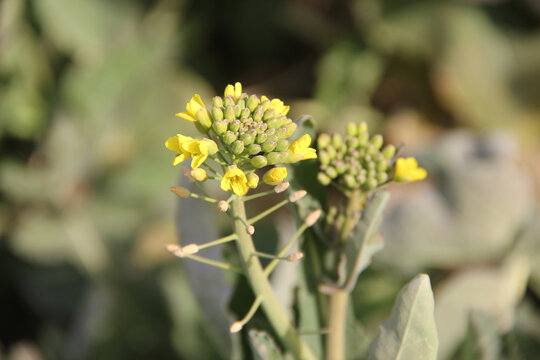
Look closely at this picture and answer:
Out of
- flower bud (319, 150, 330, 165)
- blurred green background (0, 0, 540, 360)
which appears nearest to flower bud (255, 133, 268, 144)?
flower bud (319, 150, 330, 165)

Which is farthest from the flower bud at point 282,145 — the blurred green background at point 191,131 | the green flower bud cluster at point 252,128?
the blurred green background at point 191,131

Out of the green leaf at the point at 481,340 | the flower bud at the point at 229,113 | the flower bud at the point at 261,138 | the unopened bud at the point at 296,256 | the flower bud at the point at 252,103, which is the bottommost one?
the green leaf at the point at 481,340

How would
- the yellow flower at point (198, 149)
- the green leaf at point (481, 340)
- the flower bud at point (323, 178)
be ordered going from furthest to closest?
the green leaf at point (481, 340)
the flower bud at point (323, 178)
the yellow flower at point (198, 149)

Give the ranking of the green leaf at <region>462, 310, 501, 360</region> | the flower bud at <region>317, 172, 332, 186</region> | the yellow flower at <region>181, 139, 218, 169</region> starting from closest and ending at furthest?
1. the yellow flower at <region>181, 139, 218, 169</region>
2. the flower bud at <region>317, 172, 332, 186</region>
3. the green leaf at <region>462, 310, 501, 360</region>

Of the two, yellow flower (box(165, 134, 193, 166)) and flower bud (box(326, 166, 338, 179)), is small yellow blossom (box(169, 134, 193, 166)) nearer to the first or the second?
yellow flower (box(165, 134, 193, 166))

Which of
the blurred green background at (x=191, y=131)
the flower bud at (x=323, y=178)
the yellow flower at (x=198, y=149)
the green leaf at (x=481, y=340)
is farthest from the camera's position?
the blurred green background at (x=191, y=131)

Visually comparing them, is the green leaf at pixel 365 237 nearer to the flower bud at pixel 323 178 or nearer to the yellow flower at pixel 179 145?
the flower bud at pixel 323 178
